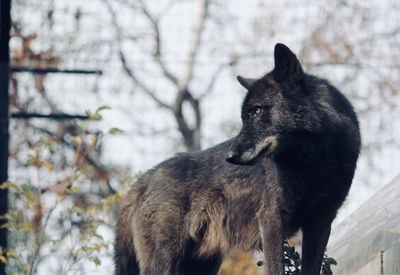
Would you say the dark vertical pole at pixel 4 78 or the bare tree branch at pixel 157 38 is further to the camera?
the bare tree branch at pixel 157 38

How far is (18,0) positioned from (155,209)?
508 cm

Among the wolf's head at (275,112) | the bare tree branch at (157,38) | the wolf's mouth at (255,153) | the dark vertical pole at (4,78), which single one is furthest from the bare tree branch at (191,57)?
the wolf's mouth at (255,153)

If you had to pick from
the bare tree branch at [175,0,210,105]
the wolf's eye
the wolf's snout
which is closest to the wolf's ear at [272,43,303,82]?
the wolf's eye

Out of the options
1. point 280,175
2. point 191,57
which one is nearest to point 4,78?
point 280,175

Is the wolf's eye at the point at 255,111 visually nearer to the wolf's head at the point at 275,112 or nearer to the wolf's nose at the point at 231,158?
the wolf's head at the point at 275,112

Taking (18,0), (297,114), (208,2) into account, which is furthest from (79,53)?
(297,114)

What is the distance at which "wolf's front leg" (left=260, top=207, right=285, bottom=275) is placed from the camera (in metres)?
4.36

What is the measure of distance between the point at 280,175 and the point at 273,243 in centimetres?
32

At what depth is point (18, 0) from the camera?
9500mm

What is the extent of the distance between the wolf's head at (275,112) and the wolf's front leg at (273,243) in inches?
11.7

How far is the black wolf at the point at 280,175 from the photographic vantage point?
4.40m

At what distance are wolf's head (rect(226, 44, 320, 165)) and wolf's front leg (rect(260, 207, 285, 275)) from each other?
0.30 metres

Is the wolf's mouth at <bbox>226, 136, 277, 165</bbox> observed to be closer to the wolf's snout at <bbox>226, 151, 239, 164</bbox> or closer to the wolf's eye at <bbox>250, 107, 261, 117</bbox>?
the wolf's snout at <bbox>226, 151, 239, 164</bbox>

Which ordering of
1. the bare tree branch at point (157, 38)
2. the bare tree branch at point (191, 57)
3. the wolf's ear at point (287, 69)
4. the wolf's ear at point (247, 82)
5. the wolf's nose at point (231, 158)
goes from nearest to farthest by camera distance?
the wolf's nose at point (231, 158), the wolf's ear at point (287, 69), the wolf's ear at point (247, 82), the bare tree branch at point (157, 38), the bare tree branch at point (191, 57)
